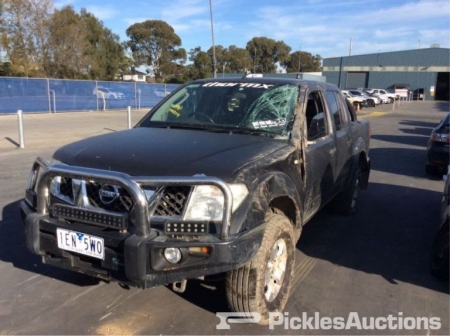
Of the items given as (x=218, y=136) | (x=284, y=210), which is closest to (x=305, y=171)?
(x=284, y=210)

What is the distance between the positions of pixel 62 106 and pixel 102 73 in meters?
30.7

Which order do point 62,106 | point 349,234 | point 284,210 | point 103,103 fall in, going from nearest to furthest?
point 284,210
point 349,234
point 62,106
point 103,103

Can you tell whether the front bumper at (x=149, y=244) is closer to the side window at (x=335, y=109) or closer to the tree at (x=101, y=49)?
the side window at (x=335, y=109)

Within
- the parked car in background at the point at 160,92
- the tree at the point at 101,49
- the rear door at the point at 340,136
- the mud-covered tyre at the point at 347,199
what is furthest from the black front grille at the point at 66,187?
the tree at the point at 101,49

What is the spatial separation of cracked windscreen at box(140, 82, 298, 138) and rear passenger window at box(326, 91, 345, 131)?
0.84 m

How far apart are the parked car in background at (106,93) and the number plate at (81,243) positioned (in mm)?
25806

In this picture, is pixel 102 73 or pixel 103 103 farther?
pixel 102 73

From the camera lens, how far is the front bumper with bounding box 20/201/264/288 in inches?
103

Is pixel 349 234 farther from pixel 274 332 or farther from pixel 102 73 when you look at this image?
pixel 102 73

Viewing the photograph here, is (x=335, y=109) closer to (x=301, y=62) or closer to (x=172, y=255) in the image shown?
(x=172, y=255)

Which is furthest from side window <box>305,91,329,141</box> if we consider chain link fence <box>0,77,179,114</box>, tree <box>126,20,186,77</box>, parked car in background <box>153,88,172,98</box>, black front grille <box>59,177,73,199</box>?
tree <box>126,20,186,77</box>

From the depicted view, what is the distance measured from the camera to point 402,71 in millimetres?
67875

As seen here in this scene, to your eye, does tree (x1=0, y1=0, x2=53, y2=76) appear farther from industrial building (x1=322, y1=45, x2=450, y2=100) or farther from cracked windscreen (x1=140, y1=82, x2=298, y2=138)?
industrial building (x1=322, y1=45, x2=450, y2=100)

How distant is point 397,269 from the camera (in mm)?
4211
